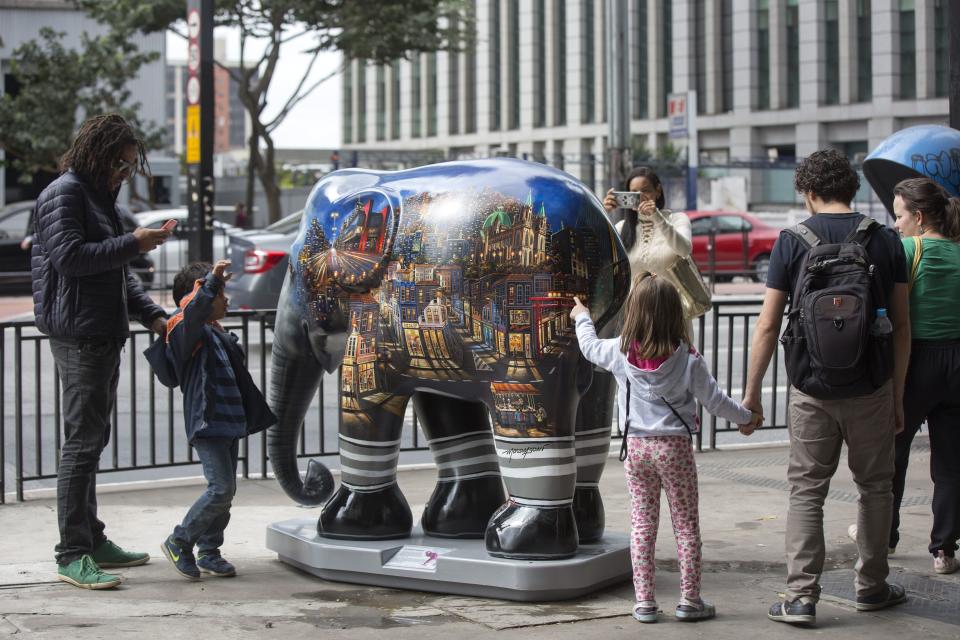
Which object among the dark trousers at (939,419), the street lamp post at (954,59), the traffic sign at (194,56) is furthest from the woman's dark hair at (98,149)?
the traffic sign at (194,56)

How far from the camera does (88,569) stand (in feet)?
18.2

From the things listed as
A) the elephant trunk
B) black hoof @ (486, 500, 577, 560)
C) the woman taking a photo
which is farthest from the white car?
black hoof @ (486, 500, 577, 560)

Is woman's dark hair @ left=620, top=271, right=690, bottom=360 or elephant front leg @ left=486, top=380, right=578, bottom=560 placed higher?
woman's dark hair @ left=620, top=271, right=690, bottom=360

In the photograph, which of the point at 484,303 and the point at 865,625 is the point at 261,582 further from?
the point at 865,625

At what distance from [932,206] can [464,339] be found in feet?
6.86

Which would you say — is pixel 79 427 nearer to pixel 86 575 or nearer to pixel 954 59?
pixel 86 575

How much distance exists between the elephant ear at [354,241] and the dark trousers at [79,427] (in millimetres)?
956

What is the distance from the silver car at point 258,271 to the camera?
1470cm

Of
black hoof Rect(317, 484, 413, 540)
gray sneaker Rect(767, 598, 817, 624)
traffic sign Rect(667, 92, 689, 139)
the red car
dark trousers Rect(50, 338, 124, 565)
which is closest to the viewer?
gray sneaker Rect(767, 598, 817, 624)

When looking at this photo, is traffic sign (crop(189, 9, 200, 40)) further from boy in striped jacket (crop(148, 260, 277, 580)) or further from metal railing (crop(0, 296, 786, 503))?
boy in striped jacket (crop(148, 260, 277, 580))

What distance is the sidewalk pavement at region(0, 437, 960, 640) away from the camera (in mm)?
4941

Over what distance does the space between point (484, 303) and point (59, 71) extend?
27.3 metres

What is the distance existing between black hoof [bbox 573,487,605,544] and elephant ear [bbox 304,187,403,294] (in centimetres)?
130

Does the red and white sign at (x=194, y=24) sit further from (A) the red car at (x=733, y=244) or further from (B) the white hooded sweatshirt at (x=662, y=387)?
(A) the red car at (x=733, y=244)
